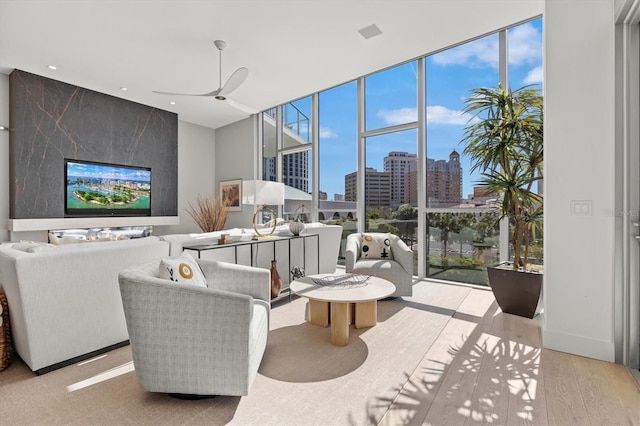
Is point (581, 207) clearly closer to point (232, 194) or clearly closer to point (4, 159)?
point (232, 194)

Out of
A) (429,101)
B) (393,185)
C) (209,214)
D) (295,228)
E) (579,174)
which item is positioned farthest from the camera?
(209,214)

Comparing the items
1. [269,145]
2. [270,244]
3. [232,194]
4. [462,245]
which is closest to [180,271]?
[270,244]

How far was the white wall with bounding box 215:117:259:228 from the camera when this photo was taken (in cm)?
630

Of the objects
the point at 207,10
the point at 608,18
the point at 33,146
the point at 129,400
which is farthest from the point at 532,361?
the point at 33,146

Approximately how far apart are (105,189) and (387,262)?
15.7 feet

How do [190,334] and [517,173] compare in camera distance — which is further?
[517,173]

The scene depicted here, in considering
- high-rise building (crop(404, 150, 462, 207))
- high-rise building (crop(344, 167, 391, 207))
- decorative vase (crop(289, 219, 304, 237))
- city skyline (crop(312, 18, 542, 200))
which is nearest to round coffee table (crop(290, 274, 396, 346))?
decorative vase (crop(289, 219, 304, 237))

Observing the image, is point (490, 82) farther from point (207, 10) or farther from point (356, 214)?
point (207, 10)

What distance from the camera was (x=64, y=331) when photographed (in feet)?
6.55

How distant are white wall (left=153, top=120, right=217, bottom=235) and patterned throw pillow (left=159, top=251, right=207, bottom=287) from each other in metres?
4.66

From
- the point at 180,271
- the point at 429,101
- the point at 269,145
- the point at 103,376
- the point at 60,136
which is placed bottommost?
the point at 103,376

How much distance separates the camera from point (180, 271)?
5.82 ft

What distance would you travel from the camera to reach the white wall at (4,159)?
4160mm

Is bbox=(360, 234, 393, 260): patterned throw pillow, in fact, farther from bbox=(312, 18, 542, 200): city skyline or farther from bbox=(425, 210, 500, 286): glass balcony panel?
bbox=(312, 18, 542, 200): city skyline
